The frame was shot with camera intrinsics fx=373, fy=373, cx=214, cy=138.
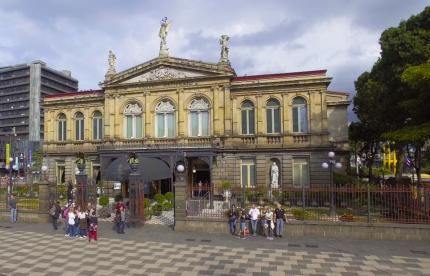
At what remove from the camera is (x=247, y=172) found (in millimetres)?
31859

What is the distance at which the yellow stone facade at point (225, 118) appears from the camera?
30.6m

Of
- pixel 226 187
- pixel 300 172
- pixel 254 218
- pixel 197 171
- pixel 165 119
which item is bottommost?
pixel 254 218

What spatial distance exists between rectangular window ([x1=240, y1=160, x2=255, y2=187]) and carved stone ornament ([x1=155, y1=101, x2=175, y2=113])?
26.4 ft

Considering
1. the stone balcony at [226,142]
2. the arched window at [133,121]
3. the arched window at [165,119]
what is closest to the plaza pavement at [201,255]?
the stone balcony at [226,142]

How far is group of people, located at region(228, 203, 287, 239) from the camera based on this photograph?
18062 millimetres

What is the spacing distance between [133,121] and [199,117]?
656cm

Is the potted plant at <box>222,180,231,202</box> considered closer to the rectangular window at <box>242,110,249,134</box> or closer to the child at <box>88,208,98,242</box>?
the rectangular window at <box>242,110,249,134</box>

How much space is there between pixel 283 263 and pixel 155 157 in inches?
786

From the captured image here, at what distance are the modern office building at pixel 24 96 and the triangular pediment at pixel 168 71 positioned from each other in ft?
290

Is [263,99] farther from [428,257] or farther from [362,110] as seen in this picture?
[428,257]

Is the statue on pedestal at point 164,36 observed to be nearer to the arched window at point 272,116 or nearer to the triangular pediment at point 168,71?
the triangular pediment at point 168,71

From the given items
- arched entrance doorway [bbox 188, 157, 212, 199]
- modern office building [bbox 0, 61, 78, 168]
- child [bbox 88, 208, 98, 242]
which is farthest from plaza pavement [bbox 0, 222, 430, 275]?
modern office building [bbox 0, 61, 78, 168]

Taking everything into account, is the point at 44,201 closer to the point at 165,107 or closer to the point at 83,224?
the point at 83,224

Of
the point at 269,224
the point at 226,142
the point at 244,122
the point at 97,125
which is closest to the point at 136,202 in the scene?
the point at 269,224
